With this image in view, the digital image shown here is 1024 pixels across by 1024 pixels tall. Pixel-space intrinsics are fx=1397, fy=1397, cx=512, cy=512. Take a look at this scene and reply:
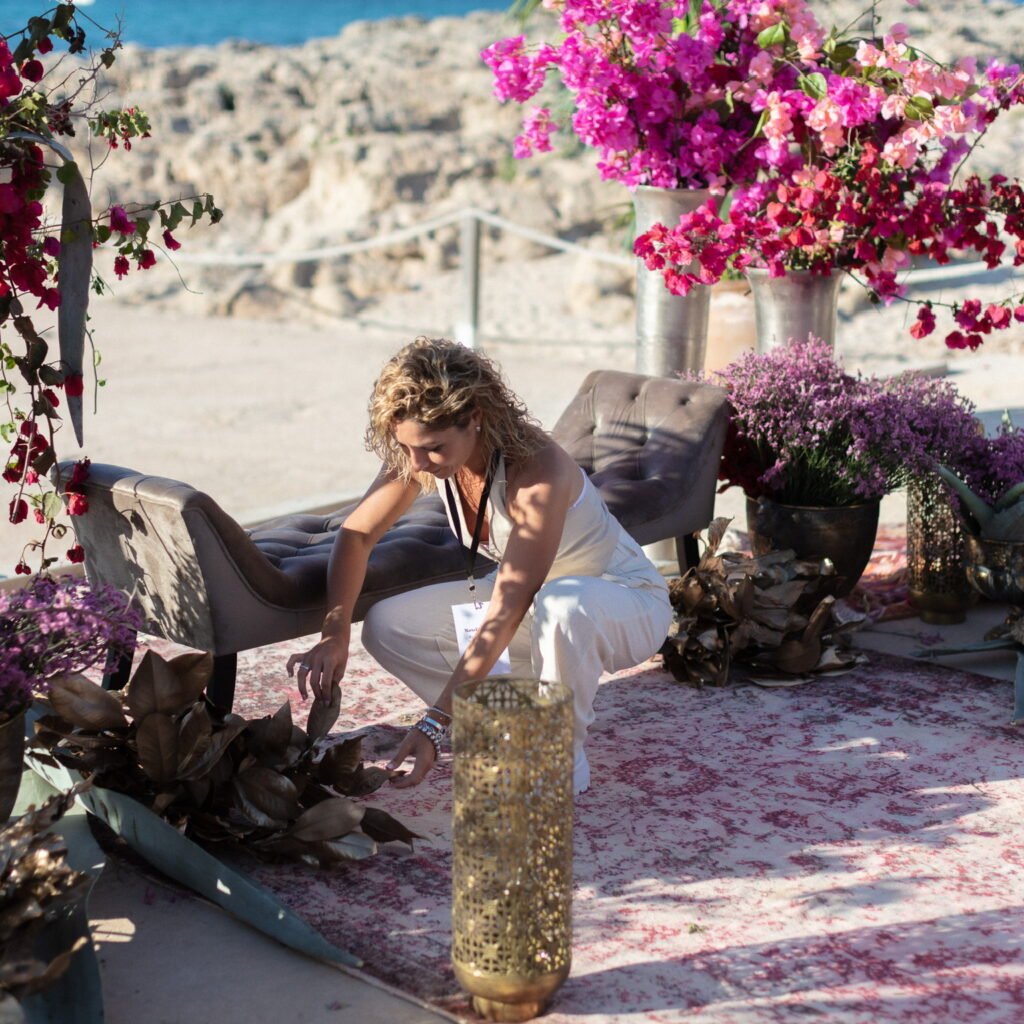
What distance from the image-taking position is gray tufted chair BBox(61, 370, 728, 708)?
3547 millimetres

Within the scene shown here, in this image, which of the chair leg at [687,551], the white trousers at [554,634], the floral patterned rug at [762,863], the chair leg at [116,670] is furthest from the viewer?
the chair leg at [687,551]

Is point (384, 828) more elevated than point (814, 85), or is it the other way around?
point (814, 85)

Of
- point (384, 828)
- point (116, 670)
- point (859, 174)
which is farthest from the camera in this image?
point (859, 174)

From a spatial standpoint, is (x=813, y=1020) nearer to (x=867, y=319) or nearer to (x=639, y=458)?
(x=639, y=458)

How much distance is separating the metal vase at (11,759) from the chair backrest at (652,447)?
2059mm

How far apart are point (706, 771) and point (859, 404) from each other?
1.50 meters

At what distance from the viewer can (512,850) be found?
2404 millimetres

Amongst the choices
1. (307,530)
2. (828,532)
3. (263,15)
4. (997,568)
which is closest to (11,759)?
(307,530)

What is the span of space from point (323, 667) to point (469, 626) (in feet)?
1.33

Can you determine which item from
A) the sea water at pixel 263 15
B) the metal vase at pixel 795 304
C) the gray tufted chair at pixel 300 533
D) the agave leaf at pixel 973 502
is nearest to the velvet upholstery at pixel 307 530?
the gray tufted chair at pixel 300 533

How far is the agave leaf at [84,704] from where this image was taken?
2982 mm

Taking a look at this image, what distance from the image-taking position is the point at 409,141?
16453mm

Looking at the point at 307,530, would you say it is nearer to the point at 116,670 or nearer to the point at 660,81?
the point at 116,670

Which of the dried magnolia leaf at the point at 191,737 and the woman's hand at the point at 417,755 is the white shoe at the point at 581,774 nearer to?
the woman's hand at the point at 417,755
